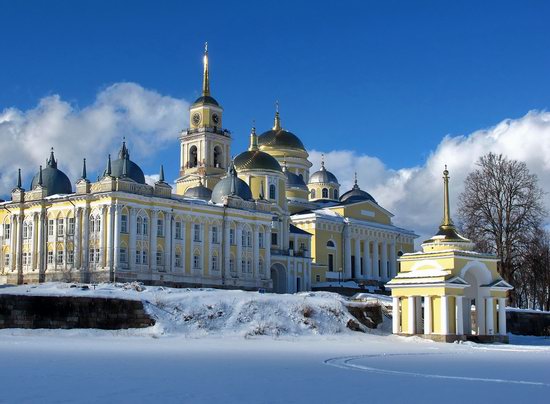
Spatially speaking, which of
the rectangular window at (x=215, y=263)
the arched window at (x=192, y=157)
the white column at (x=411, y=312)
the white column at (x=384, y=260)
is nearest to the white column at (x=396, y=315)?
the white column at (x=411, y=312)

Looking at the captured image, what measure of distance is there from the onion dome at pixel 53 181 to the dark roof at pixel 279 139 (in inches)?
1279

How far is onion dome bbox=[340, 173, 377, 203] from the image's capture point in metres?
98.3

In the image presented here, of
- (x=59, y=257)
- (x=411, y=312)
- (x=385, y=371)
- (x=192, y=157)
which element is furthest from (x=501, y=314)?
(x=192, y=157)

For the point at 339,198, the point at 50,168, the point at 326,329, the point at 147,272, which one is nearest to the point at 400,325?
the point at 326,329

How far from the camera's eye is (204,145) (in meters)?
86.9

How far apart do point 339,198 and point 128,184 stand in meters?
47.5

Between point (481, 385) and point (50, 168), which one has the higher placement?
point (50, 168)

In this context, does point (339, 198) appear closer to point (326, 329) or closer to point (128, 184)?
point (128, 184)

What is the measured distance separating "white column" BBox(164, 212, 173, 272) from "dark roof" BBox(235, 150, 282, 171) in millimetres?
20214

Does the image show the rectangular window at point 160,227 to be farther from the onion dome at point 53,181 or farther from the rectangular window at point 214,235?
the onion dome at point 53,181

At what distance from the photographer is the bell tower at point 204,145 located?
86.9m

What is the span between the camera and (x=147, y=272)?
64.4m

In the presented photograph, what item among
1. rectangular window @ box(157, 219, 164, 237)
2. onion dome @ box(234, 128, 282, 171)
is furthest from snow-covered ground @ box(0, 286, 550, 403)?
onion dome @ box(234, 128, 282, 171)

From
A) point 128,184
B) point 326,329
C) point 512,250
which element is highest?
point 128,184
